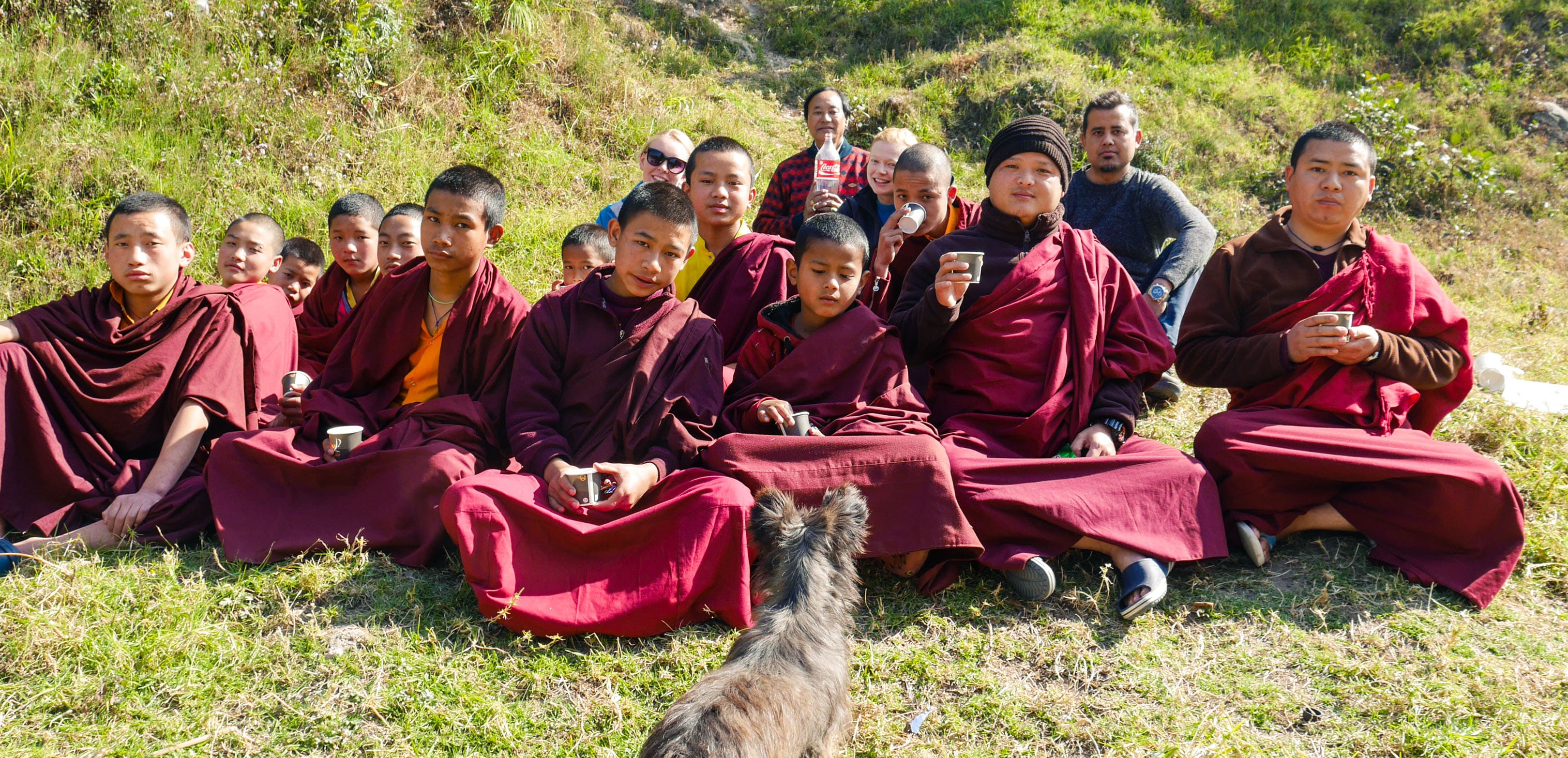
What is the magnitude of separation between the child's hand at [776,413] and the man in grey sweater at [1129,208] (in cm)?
258

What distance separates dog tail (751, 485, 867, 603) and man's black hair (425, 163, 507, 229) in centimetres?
202

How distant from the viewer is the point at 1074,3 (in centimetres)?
1195

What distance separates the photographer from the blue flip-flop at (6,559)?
3.39 metres

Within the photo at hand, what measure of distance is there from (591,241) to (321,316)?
138 centimetres

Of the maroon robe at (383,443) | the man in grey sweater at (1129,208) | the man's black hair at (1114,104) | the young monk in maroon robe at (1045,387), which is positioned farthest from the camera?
the man's black hair at (1114,104)

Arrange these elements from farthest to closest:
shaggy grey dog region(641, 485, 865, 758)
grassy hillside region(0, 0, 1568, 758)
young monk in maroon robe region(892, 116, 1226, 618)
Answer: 1. young monk in maroon robe region(892, 116, 1226, 618)
2. grassy hillside region(0, 0, 1568, 758)
3. shaggy grey dog region(641, 485, 865, 758)

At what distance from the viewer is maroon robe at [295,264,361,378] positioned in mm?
4727

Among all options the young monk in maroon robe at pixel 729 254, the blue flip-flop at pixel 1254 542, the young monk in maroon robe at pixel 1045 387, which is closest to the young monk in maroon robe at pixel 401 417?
the young monk in maroon robe at pixel 729 254

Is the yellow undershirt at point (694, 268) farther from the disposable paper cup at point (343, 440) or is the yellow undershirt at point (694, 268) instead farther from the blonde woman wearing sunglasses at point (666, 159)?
the disposable paper cup at point (343, 440)

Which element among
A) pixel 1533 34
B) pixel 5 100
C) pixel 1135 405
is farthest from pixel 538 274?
pixel 1533 34

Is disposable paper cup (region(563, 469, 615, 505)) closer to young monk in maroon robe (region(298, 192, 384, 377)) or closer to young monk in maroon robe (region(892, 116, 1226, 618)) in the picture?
young monk in maroon robe (region(892, 116, 1226, 618))

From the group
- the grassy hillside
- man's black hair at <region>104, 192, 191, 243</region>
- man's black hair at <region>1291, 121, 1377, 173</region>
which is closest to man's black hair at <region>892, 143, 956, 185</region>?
man's black hair at <region>1291, 121, 1377, 173</region>

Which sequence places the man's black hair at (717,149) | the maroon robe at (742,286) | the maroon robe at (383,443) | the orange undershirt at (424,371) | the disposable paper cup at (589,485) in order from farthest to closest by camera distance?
1. the man's black hair at (717,149)
2. the maroon robe at (742,286)
3. the orange undershirt at (424,371)
4. the maroon robe at (383,443)
5. the disposable paper cup at (589,485)

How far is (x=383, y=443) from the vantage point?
12.1 ft
